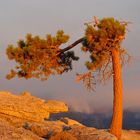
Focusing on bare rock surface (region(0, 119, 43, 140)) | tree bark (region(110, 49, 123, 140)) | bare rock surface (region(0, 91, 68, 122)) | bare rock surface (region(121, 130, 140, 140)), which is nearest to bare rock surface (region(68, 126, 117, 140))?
bare rock surface (region(0, 119, 43, 140))

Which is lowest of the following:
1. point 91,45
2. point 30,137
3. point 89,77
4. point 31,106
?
point 30,137

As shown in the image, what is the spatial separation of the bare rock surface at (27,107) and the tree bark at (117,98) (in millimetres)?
5871

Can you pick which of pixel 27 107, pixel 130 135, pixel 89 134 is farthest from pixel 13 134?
pixel 130 135

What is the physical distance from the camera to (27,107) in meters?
35.4

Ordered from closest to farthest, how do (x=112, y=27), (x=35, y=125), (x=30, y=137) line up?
(x=30, y=137), (x=35, y=125), (x=112, y=27)

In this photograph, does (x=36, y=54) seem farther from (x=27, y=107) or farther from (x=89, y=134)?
(x=89, y=134)

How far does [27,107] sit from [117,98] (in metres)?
7.11

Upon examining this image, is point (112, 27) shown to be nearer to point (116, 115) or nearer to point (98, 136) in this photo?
point (116, 115)

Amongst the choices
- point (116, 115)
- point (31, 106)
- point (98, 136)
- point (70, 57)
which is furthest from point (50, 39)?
point (98, 136)

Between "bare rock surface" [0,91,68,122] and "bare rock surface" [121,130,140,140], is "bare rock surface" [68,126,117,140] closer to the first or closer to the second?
"bare rock surface" [121,130,140,140]

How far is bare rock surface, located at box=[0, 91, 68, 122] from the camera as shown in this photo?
34969 mm

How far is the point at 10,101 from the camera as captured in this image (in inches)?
1390

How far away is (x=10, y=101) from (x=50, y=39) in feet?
18.6

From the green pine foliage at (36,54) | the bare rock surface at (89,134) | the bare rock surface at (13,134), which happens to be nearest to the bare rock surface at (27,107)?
the green pine foliage at (36,54)
